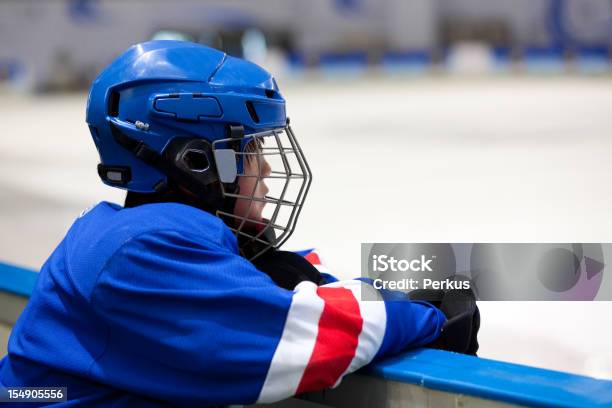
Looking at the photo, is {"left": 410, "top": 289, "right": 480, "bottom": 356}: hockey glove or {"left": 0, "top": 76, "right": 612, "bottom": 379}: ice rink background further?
{"left": 0, "top": 76, "right": 612, "bottom": 379}: ice rink background

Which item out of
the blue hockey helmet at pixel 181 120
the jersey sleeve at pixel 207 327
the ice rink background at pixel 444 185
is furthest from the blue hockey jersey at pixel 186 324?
the ice rink background at pixel 444 185

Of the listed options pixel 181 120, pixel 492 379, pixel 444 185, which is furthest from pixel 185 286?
pixel 444 185

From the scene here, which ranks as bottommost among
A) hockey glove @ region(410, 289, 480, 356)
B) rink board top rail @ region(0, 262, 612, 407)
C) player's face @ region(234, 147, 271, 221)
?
rink board top rail @ region(0, 262, 612, 407)

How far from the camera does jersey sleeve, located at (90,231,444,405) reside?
100 centimetres

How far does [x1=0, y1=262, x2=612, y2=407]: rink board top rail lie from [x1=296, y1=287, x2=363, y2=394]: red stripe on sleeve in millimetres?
126

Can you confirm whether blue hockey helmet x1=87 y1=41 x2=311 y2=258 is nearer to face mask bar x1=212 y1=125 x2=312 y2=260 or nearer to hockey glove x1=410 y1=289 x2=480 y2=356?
face mask bar x1=212 y1=125 x2=312 y2=260

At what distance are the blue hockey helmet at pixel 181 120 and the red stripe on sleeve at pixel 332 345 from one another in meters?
0.24

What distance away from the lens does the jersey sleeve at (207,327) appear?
39.5 inches

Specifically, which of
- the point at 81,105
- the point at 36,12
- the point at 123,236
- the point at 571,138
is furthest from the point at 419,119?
the point at 36,12

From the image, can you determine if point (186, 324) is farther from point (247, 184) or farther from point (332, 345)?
point (247, 184)

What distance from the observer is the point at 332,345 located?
1034 millimetres

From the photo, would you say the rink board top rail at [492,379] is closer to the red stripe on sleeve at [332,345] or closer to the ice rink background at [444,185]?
the red stripe on sleeve at [332,345]

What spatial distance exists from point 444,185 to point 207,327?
320cm

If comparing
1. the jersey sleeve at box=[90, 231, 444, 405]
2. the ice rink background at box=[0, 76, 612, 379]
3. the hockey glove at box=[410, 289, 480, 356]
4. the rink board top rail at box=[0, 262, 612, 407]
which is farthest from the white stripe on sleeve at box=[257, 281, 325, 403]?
the ice rink background at box=[0, 76, 612, 379]
